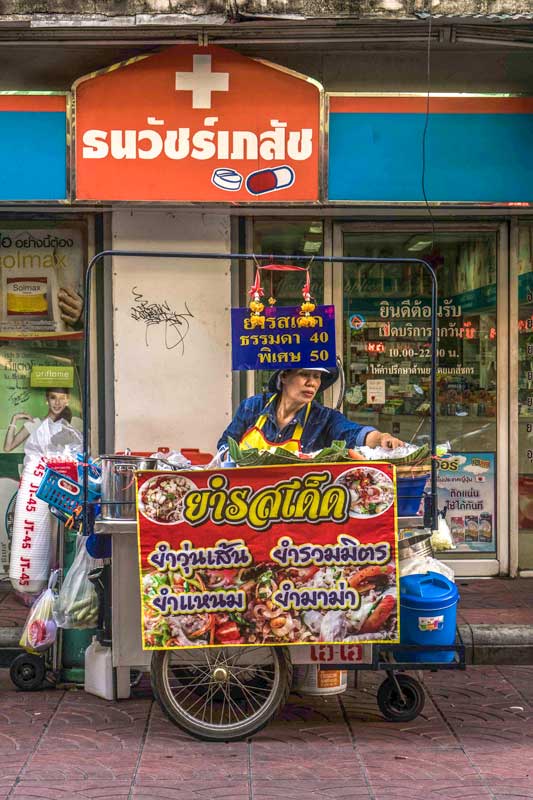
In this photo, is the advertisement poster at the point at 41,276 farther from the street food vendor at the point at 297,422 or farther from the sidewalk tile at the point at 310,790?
the sidewalk tile at the point at 310,790

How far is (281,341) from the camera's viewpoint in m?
5.87

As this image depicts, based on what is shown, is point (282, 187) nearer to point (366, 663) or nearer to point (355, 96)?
point (355, 96)

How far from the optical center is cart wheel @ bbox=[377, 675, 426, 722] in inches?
227

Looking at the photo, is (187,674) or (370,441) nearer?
(187,674)

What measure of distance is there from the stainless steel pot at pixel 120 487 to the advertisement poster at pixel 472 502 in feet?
13.2

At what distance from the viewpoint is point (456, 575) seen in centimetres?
886

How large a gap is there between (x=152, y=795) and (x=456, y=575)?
4638mm

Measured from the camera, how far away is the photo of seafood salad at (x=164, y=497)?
5309mm

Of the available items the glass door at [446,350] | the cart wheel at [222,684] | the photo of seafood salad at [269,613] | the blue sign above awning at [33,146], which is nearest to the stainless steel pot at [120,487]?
the photo of seafood salad at [269,613]

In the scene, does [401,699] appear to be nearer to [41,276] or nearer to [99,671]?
[99,671]

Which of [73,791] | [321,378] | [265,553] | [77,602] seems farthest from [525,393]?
[73,791]

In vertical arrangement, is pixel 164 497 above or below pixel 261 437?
below

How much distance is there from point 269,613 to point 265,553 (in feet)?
0.99

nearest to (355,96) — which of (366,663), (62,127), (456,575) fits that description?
(62,127)
